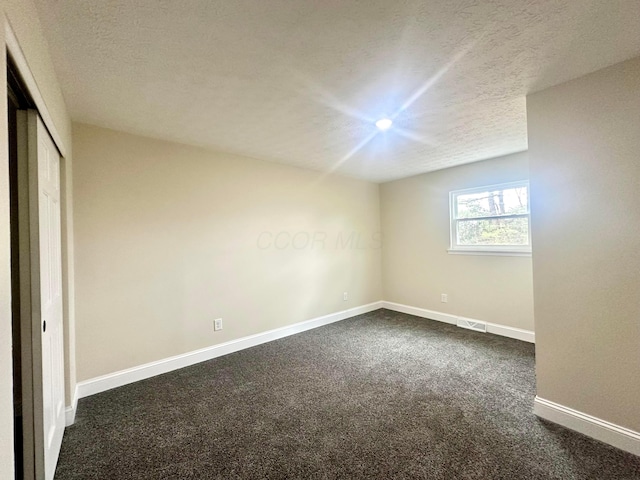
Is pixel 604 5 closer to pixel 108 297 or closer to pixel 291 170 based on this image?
pixel 291 170

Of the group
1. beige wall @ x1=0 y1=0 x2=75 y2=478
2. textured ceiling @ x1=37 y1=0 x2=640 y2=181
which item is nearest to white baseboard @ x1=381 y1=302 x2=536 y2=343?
textured ceiling @ x1=37 y1=0 x2=640 y2=181

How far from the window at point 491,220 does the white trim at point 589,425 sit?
198 cm

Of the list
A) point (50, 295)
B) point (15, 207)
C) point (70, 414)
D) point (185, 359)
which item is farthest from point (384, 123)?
point (70, 414)

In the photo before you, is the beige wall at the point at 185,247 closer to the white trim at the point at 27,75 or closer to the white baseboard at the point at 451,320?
the white trim at the point at 27,75

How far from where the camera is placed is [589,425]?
1854mm

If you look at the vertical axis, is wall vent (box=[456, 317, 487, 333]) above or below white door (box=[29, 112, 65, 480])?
below

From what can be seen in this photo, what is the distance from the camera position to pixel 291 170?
3930mm

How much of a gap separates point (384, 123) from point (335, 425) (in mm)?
2471

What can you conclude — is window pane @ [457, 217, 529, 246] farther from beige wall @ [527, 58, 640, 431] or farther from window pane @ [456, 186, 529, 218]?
beige wall @ [527, 58, 640, 431]

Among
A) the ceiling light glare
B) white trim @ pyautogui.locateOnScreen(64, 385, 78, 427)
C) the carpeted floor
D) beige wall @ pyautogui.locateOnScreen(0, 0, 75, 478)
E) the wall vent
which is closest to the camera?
beige wall @ pyautogui.locateOnScreen(0, 0, 75, 478)

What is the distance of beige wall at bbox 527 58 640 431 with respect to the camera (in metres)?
1.71

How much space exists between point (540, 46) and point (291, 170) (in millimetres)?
2870

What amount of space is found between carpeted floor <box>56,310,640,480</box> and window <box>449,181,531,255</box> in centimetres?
136

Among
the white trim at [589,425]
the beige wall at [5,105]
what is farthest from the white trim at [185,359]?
the white trim at [589,425]
